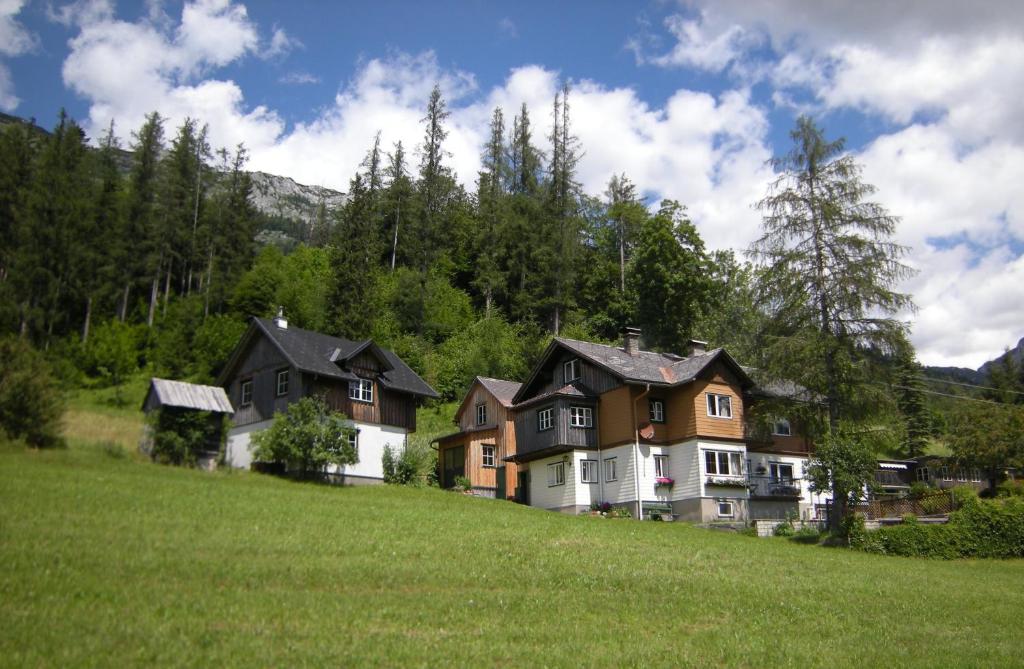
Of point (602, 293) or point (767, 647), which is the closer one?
point (767, 647)

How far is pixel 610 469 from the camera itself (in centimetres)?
4053

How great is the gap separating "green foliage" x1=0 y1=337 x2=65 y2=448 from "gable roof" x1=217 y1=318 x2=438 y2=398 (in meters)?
10.6

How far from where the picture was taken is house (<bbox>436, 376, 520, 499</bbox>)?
4625 centimetres

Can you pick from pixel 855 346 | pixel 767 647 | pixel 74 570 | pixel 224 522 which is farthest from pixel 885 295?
pixel 74 570

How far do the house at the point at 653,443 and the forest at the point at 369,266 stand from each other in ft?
24.2

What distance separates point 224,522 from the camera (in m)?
19.7

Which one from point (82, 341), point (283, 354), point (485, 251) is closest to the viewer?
point (283, 354)

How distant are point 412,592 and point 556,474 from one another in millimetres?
27416

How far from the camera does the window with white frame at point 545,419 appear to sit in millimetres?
41781

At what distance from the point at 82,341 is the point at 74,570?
5223 centimetres

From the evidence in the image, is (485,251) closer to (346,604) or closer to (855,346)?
(855,346)

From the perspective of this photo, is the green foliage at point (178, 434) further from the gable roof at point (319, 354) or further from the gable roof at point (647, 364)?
the gable roof at point (647, 364)

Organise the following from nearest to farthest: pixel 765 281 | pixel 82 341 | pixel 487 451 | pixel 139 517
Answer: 1. pixel 139 517
2. pixel 765 281
3. pixel 487 451
4. pixel 82 341

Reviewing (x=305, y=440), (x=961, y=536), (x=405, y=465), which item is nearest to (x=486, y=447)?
(x=405, y=465)
